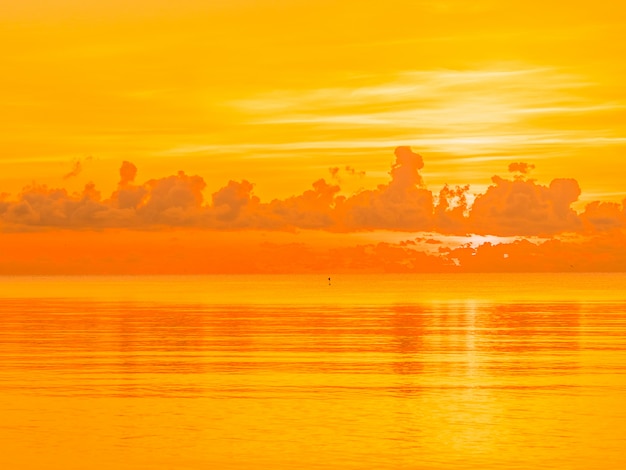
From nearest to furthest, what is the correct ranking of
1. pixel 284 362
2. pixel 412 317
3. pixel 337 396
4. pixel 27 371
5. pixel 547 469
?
pixel 547 469 → pixel 337 396 → pixel 27 371 → pixel 284 362 → pixel 412 317

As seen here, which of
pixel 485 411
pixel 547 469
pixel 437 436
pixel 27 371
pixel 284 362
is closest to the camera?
pixel 547 469

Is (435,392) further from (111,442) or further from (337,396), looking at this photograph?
(111,442)

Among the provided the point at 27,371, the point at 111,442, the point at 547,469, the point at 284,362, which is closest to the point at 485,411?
the point at 547,469

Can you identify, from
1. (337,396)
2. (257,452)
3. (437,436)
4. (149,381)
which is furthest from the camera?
(149,381)

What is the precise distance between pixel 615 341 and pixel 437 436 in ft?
130

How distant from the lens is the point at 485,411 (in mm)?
39438

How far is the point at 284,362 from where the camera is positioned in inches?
2224

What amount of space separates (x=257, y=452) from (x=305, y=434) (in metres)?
3.09

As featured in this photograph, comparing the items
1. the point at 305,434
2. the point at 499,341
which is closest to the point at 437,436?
the point at 305,434

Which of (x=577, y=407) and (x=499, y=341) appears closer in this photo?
(x=577, y=407)

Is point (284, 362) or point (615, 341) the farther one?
point (615, 341)

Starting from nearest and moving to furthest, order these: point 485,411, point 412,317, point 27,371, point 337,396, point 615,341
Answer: point 485,411 → point 337,396 → point 27,371 → point 615,341 → point 412,317

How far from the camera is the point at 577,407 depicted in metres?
40.2

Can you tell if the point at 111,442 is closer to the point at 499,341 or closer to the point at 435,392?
the point at 435,392
